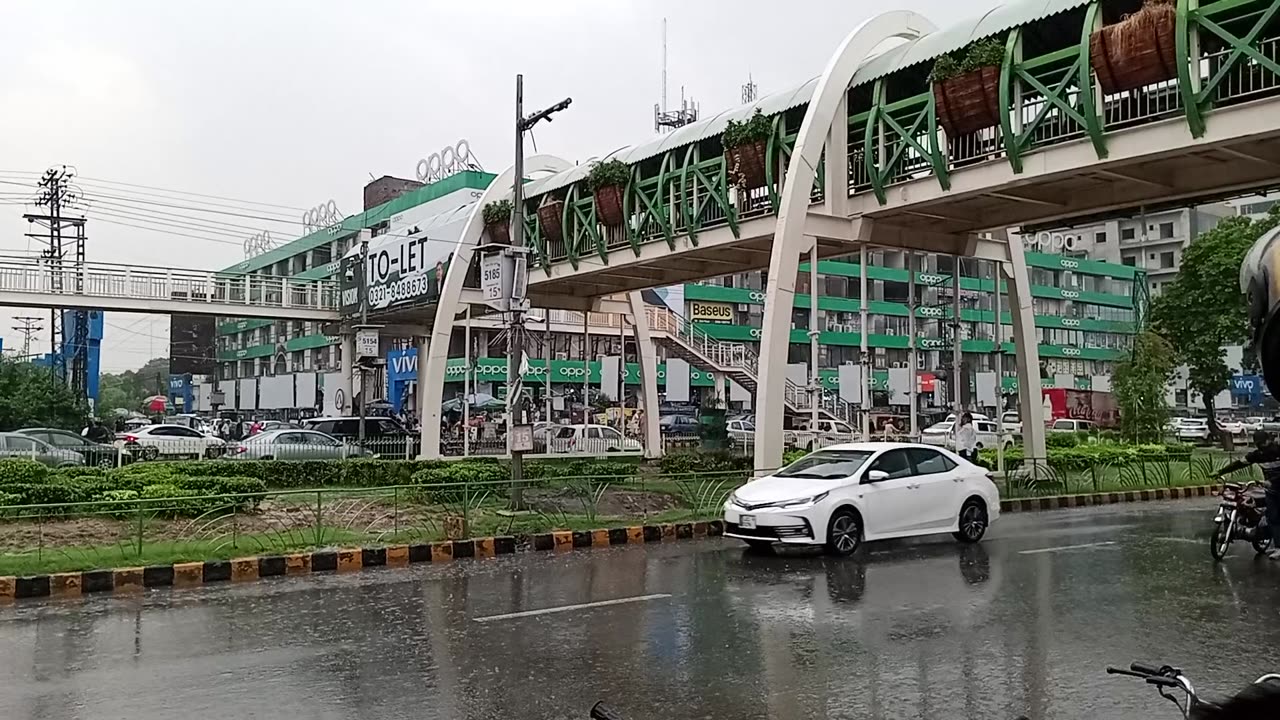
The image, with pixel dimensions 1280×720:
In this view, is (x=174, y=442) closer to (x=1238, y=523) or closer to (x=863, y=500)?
(x=863, y=500)

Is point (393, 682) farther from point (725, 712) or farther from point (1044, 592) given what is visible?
point (1044, 592)

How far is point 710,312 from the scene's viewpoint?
61.8 m

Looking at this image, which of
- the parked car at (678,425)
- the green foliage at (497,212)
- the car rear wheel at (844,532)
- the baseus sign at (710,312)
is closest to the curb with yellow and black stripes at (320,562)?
the car rear wheel at (844,532)

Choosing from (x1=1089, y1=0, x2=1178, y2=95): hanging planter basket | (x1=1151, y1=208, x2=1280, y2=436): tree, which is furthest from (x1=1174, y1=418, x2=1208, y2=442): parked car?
(x1=1089, y1=0, x2=1178, y2=95): hanging planter basket

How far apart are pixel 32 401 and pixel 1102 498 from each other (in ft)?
113

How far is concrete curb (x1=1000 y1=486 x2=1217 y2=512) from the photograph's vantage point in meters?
20.7

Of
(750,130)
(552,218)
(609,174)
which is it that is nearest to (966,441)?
(750,130)

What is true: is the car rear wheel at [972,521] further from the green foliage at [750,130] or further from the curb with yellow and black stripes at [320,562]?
the green foliage at [750,130]

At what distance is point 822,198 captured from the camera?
1984 cm

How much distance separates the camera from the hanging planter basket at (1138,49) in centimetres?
1416

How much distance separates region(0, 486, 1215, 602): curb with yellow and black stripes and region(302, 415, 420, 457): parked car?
15.4 metres

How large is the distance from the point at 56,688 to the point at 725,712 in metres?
4.51

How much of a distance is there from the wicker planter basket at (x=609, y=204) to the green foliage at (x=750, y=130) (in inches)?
152

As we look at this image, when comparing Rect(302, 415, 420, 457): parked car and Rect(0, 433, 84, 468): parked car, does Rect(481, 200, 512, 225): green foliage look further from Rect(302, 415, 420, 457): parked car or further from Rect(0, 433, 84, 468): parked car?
Rect(0, 433, 84, 468): parked car
